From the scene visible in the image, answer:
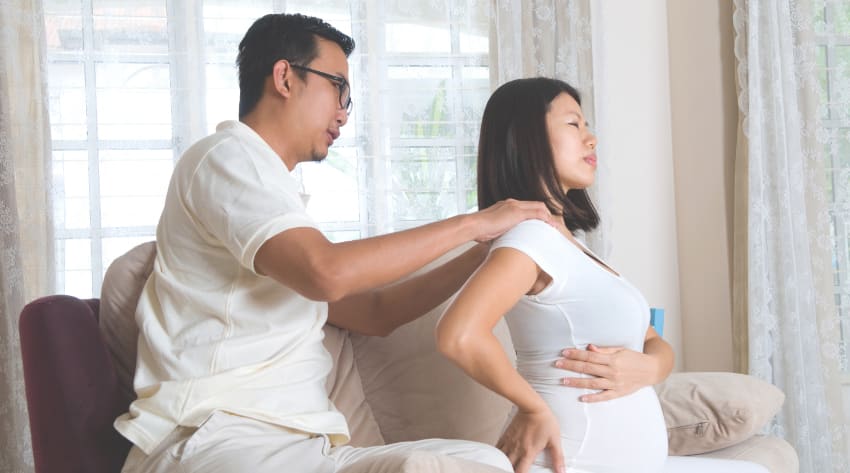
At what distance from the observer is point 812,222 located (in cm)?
356

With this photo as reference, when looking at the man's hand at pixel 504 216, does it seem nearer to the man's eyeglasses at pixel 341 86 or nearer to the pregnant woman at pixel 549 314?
the pregnant woman at pixel 549 314

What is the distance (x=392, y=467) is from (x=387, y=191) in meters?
2.48

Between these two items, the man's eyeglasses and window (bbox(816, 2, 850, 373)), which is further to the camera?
window (bbox(816, 2, 850, 373))

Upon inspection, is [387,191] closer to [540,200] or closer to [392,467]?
[540,200]

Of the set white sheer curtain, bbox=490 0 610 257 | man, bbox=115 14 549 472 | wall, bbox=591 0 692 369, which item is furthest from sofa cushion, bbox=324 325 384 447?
wall, bbox=591 0 692 369

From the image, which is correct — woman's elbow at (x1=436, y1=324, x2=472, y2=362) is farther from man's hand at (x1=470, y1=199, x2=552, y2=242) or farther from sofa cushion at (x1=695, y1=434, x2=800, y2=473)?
sofa cushion at (x1=695, y1=434, x2=800, y2=473)

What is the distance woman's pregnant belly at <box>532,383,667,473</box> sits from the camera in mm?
1630

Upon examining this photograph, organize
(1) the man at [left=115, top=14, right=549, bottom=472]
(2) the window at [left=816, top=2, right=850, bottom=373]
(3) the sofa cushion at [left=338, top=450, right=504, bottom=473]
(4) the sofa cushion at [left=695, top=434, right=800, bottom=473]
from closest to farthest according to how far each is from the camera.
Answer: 1. (3) the sofa cushion at [left=338, top=450, right=504, bottom=473]
2. (1) the man at [left=115, top=14, right=549, bottom=472]
3. (4) the sofa cushion at [left=695, top=434, right=800, bottom=473]
4. (2) the window at [left=816, top=2, right=850, bottom=373]

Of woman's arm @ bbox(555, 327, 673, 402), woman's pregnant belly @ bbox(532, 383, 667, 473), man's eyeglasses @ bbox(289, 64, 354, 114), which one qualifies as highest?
man's eyeglasses @ bbox(289, 64, 354, 114)

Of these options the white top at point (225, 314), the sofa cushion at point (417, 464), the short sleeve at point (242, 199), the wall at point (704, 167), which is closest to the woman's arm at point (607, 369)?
the sofa cushion at point (417, 464)

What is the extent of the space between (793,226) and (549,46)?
1202mm

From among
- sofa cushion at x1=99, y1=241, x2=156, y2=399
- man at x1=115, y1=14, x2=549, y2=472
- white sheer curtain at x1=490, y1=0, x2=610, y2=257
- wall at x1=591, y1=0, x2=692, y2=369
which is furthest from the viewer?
wall at x1=591, y1=0, x2=692, y2=369

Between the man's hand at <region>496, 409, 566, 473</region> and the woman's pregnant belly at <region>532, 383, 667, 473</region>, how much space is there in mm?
29

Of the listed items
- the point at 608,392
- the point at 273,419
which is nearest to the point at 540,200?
the point at 608,392
